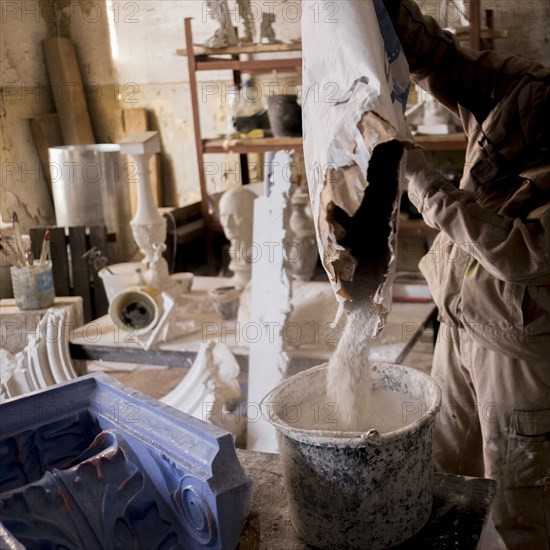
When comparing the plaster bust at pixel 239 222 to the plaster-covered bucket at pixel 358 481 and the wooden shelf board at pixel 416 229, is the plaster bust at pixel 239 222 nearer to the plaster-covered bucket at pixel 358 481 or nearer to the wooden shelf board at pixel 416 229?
the wooden shelf board at pixel 416 229

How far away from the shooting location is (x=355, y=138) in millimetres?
1153

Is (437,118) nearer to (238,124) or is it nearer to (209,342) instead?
(238,124)

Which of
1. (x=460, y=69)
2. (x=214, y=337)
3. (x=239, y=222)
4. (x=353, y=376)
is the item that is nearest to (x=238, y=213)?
(x=239, y=222)

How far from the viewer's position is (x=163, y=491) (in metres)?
1.24

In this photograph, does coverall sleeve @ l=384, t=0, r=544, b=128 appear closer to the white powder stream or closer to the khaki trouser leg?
the khaki trouser leg

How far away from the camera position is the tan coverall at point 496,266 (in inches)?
71.0

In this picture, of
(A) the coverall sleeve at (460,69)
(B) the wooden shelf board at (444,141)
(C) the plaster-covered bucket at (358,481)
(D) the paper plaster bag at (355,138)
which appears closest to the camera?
(D) the paper plaster bag at (355,138)

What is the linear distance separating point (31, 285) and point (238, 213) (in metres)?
1.09

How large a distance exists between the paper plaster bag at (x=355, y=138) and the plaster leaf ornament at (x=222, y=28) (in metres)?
3.08

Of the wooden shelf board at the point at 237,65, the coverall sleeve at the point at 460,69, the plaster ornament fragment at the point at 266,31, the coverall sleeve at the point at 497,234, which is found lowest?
the coverall sleeve at the point at 497,234

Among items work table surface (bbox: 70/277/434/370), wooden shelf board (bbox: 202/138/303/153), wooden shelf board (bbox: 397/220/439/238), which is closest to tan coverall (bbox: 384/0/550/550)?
work table surface (bbox: 70/277/434/370)

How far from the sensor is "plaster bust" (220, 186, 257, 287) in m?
3.55

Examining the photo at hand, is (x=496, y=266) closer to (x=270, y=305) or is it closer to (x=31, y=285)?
(x=270, y=305)

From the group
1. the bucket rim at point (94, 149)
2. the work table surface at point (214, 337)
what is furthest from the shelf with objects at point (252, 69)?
the work table surface at point (214, 337)
